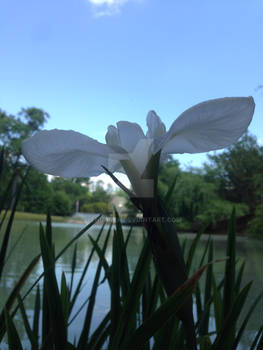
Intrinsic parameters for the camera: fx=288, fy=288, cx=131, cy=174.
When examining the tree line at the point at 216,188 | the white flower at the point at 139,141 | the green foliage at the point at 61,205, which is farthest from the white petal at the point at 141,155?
the green foliage at the point at 61,205

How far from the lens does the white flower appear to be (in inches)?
5.6

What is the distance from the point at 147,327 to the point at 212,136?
0.10 metres

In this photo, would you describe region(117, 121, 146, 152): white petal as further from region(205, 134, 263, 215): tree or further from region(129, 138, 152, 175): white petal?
region(205, 134, 263, 215): tree

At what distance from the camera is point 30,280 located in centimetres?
137

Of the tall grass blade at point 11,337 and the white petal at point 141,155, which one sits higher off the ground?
the white petal at point 141,155

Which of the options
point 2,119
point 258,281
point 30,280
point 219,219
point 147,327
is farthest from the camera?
point 2,119

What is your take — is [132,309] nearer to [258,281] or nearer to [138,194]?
[138,194]

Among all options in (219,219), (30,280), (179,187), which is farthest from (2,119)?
(30,280)

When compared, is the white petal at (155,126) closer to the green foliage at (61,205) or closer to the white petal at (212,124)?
the white petal at (212,124)

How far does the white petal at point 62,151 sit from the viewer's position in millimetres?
149

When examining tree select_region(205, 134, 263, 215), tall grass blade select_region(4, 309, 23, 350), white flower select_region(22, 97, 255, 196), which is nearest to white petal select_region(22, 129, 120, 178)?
white flower select_region(22, 97, 255, 196)

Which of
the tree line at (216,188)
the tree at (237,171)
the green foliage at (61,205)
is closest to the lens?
the tree line at (216,188)

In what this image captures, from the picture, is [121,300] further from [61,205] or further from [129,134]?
[61,205]

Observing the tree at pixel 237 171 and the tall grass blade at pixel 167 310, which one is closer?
the tall grass blade at pixel 167 310
